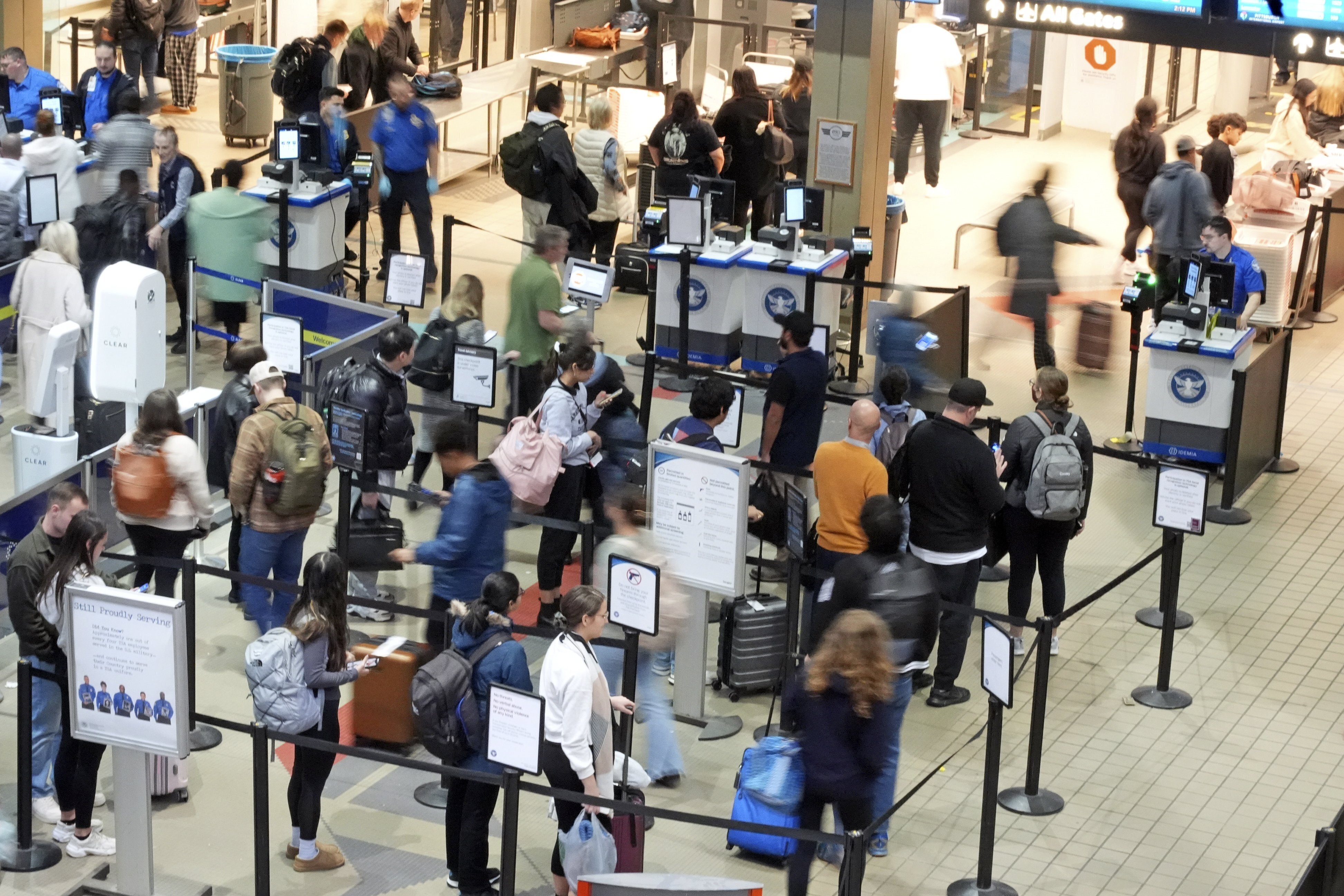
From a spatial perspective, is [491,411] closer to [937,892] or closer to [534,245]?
[534,245]

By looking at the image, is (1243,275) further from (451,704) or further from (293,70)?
(293,70)

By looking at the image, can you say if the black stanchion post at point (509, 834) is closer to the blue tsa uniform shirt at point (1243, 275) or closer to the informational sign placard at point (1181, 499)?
the informational sign placard at point (1181, 499)

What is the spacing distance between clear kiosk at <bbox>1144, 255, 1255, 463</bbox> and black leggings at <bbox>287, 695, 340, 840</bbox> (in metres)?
6.30

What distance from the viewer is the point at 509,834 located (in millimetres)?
6812

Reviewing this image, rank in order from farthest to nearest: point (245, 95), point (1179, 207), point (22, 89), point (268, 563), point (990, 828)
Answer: point (245, 95)
point (22, 89)
point (1179, 207)
point (268, 563)
point (990, 828)

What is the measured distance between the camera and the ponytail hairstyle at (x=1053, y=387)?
30.6 ft

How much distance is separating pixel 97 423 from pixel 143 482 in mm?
2187

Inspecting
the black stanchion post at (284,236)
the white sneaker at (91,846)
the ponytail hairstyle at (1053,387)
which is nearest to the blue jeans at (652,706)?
the white sneaker at (91,846)

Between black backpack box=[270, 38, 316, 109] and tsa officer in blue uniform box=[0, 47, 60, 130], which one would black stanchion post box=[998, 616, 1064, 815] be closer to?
black backpack box=[270, 38, 316, 109]

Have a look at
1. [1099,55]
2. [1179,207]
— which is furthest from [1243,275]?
[1099,55]

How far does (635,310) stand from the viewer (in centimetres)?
1558

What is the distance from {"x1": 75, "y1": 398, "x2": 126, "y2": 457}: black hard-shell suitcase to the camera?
10797mm

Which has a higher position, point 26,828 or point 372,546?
point 372,546

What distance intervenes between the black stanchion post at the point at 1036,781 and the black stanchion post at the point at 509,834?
2.53 meters
